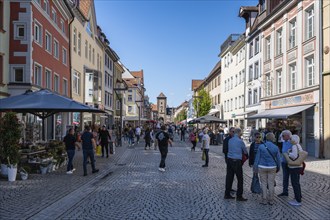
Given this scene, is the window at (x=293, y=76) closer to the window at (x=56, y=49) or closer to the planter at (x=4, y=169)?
the window at (x=56, y=49)

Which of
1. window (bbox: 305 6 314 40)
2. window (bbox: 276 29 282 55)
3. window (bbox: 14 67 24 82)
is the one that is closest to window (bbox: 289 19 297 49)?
window (bbox: 305 6 314 40)

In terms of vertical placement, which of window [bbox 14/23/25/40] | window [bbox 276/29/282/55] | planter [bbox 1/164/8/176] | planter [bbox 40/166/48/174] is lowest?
planter [bbox 40/166/48/174]

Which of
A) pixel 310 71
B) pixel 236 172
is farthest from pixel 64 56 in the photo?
pixel 236 172

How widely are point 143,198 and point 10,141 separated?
532cm

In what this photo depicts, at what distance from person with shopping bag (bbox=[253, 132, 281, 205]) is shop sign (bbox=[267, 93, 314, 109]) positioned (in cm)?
1524

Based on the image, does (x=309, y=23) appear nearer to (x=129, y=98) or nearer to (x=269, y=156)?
(x=269, y=156)

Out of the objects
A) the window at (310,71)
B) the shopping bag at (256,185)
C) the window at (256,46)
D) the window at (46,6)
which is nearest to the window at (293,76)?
the window at (310,71)

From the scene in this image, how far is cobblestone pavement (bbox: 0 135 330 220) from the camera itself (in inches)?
304

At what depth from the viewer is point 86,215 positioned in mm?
7629

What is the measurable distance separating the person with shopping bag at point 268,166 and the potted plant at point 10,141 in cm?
763

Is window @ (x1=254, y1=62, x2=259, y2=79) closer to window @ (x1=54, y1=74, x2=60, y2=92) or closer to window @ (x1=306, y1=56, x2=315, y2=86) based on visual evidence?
window @ (x1=306, y1=56, x2=315, y2=86)

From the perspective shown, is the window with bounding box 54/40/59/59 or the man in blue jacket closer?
the man in blue jacket

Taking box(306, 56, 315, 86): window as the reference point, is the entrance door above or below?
below

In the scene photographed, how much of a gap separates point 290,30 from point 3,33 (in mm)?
17855
